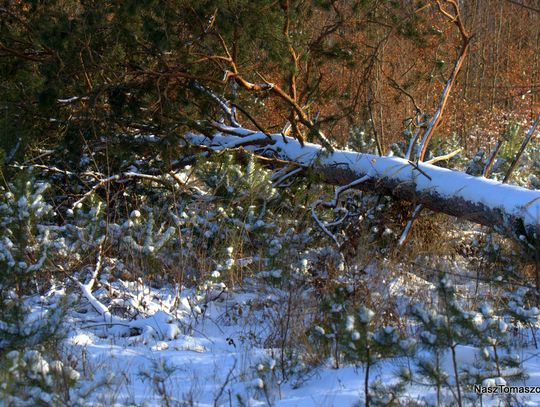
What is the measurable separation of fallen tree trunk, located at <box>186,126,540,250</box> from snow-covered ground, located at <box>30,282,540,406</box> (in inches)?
62.8

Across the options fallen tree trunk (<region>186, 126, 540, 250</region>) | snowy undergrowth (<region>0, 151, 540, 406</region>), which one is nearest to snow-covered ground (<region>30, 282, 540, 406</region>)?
snowy undergrowth (<region>0, 151, 540, 406</region>)

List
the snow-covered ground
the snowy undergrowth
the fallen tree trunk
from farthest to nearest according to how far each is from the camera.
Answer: the fallen tree trunk, the snow-covered ground, the snowy undergrowth

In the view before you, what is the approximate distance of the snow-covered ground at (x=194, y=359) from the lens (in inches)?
117

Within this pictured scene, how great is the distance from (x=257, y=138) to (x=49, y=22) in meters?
2.32

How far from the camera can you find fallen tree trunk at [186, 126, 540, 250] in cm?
505

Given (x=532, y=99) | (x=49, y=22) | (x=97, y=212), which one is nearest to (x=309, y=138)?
(x=97, y=212)

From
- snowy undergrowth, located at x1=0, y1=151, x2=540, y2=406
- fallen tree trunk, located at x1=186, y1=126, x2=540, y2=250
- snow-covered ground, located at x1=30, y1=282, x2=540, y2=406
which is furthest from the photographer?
fallen tree trunk, located at x1=186, y1=126, x2=540, y2=250

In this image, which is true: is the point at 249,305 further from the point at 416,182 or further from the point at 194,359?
the point at 416,182

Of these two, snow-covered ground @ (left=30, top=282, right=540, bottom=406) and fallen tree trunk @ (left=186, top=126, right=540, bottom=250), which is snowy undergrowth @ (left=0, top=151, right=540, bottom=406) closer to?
snow-covered ground @ (left=30, top=282, right=540, bottom=406)

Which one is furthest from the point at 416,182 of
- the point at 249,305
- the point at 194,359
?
the point at 194,359

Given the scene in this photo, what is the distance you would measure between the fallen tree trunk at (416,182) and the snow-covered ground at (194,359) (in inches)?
62.8

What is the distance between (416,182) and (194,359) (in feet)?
10.2

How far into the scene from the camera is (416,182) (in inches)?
234

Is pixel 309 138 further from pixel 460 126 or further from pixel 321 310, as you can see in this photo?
pixel 460 126
